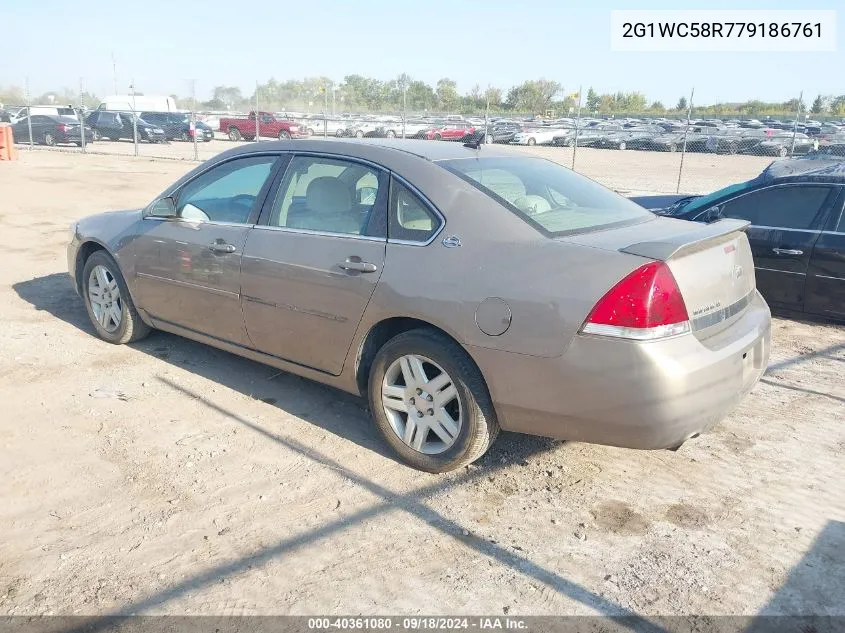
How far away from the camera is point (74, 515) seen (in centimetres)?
315

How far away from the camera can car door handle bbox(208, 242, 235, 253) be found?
4.24 m

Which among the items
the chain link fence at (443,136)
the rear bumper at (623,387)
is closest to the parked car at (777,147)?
the chain link fence at (443,136)

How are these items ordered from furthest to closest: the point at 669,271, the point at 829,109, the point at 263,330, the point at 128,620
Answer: the point at 829,109 → the point at 263,330 → the point at 669,271 → the point at 128,620

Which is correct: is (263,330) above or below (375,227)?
below

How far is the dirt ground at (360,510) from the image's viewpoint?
2.68 m

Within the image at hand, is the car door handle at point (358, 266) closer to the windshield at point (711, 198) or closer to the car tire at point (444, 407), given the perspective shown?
the car tire at point (444, 407)

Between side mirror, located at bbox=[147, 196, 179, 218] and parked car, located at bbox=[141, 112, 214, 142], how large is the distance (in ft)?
101

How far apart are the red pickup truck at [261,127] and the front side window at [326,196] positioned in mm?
27721

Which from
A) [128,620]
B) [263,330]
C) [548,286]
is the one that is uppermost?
[548,286]

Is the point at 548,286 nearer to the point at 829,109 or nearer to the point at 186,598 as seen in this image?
the point at 186,598

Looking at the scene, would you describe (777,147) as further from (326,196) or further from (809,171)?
(326,196)

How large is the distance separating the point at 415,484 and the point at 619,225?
166 centimetres

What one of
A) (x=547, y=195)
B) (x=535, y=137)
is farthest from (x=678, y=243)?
(x=535, y=137)

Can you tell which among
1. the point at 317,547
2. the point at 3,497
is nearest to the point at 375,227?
the point at 317,547
